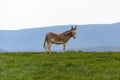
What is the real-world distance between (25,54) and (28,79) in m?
11.9

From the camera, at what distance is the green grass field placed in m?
22.5

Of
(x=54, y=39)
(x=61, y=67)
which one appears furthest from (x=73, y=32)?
(x=61, y=67)

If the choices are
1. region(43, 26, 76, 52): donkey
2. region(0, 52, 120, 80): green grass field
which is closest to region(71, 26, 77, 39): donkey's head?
region(43, 26, 76, 52): donkey

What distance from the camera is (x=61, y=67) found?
84.7ft

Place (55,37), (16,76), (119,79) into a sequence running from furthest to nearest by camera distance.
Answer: (55,37), (16,76), (119,79)

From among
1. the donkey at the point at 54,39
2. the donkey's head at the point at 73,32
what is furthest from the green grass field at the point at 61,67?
the donkey's head at the point at 73,32

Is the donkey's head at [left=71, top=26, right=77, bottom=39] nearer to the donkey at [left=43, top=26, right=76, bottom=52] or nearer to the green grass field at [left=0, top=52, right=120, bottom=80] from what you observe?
the donkey at [left=43, top=26, right=76, bottom=52]

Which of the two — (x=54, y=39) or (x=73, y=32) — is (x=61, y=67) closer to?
(x=54, y=39)

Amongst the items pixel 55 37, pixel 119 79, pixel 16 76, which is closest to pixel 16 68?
pixel 16 76

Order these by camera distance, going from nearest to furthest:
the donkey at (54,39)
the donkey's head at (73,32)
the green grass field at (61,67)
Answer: the green grass field at (61,67)
the donkey at (54,39)
the donkey's head at (73,32)

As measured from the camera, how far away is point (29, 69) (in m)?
25.3

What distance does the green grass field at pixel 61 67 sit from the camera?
2245 cm

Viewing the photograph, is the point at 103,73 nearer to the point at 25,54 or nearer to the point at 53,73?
the point at 53,73

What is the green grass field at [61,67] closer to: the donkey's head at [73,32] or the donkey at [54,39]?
the donkey at [54,39]
